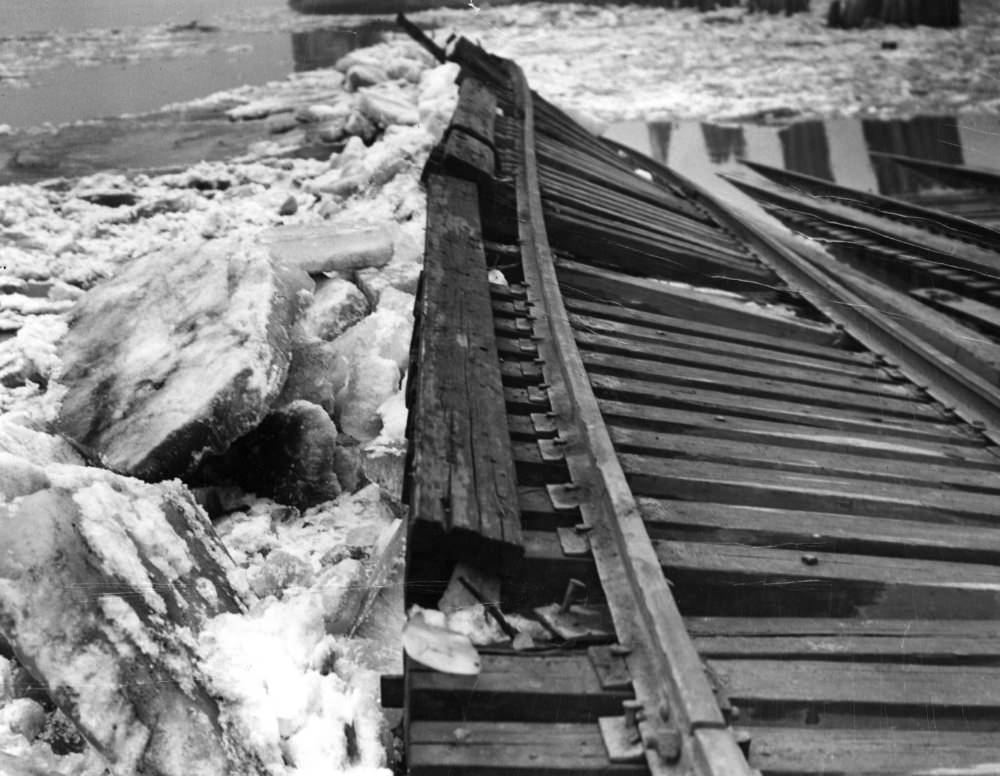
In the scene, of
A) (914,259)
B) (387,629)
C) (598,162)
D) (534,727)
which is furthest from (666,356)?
(598,162)

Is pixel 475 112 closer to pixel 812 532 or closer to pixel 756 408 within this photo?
pixel 756 408

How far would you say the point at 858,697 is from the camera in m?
2.05

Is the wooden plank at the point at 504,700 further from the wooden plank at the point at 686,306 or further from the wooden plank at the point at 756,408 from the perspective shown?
the wooden plank at the point at 686,306

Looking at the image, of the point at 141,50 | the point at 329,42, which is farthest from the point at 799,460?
the point at 329,42

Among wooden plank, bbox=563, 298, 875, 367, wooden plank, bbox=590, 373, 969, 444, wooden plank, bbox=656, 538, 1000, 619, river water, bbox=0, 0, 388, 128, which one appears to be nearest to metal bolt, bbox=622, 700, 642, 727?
wooden plank, bbox=656, 538, 1000, 619

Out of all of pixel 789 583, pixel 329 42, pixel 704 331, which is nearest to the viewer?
pixel 789 583

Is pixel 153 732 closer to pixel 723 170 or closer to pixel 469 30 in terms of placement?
pixel 723 170

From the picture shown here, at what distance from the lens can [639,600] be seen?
217 cm

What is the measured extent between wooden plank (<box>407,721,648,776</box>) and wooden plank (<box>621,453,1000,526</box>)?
1.05 metres

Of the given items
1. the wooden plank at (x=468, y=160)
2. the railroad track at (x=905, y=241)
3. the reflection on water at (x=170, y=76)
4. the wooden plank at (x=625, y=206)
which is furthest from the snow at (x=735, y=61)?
the wooden plank at (x=468, y=160)

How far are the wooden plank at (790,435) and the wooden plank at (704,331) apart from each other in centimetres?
101

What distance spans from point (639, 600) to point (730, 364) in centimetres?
226

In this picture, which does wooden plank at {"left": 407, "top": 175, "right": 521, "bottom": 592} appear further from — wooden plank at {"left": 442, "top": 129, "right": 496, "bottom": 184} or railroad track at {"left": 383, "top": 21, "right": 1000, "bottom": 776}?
wooden plank at {"left": 442, "top": 129, "right": 496, "bottom": 184}

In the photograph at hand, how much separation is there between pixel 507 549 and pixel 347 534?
119 cm
